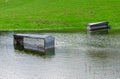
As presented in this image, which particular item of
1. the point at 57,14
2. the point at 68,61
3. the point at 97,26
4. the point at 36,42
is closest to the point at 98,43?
the point at 36,42

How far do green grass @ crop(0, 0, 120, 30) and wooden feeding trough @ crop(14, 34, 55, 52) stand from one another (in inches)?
1078

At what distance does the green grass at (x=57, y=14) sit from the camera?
98125mm

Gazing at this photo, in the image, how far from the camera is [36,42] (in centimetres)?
6525

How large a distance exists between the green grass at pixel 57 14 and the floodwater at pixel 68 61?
23113 mm

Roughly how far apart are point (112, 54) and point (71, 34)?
81.2 ft

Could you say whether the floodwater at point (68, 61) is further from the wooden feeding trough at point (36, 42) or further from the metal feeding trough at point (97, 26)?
the metal feeding trough at point (97, 26)

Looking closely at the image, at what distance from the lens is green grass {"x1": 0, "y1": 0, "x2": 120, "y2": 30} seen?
98125mm

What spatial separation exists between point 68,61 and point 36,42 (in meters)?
12.3

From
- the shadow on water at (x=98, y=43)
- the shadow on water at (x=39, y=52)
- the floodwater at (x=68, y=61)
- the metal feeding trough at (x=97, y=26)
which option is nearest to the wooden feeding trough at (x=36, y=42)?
the shadow on water at (x=39, y=52)

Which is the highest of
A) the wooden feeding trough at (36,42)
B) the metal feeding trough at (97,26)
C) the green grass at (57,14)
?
the green grass at (57,14)

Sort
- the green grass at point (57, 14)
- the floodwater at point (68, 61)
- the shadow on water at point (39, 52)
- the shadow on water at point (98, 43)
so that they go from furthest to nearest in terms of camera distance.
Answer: the green grass at point (57, 14), the shadow on water at point (39, 52), the shadow on water at point (98, 43), the floodwater at point (68, 61)

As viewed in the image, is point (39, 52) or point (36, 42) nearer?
point (39, 52)

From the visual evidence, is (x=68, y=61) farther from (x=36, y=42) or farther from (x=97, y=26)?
(x=97, y=26)

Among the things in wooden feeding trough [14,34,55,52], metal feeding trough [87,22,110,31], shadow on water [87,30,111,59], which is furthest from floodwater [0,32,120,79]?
metal feeding trough [87,22,110,31]
